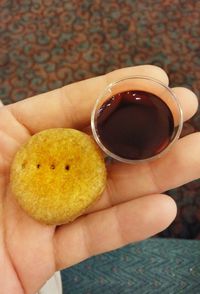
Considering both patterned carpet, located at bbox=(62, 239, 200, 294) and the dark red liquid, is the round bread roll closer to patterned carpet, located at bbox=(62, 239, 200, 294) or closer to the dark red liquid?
the dark red liquid

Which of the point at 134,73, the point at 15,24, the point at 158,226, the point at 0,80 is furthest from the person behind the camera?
the point at 15,24

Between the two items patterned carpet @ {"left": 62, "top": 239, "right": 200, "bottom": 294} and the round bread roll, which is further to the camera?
patterned carpet @ {"left": 62, "top": 239, "right": 200, "bottom": 294}

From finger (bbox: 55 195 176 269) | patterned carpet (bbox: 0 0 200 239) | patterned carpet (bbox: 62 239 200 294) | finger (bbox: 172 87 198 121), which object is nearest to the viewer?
finger (bbox: 55 195 176 269)

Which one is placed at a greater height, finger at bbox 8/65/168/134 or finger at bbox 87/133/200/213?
finger at bbox 8/65/168/134

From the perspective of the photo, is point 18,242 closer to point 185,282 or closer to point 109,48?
point 185,282

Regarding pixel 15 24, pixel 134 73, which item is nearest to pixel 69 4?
pixel 15 24

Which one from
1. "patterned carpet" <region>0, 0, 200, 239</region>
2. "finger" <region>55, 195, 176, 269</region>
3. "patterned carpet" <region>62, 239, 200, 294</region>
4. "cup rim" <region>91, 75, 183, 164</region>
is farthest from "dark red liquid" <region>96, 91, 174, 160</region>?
"patterned carpet" <region>0, 0, 200, 239</region>

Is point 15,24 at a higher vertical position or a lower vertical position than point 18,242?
higher
